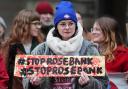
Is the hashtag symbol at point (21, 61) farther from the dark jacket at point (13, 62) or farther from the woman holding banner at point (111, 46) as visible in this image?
the woman holding banner at point (111, 46)

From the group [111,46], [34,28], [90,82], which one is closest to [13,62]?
[34,28]

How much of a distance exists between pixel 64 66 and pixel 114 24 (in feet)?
5.33

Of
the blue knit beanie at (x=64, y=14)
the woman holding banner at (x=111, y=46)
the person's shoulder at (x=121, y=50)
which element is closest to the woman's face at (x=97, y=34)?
the woman holding banner at (x=111, y=46)

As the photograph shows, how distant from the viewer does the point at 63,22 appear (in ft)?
24.7

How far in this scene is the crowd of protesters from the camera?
24.1 ft

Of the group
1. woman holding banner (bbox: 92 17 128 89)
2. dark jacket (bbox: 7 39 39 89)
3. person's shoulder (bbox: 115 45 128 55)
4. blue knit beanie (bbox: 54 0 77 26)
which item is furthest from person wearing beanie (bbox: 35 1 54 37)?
blue knit beanie (bbox: 54 0 77 26)

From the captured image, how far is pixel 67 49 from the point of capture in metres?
7.39

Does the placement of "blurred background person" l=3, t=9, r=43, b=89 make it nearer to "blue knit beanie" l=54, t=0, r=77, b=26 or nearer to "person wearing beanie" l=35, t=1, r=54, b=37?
"person wearing beanie" l=35, t=1, r=54, b=37

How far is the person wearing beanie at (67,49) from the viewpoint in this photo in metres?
7.28

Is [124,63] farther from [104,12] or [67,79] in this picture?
[104,12]

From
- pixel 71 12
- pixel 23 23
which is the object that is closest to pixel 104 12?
pixel 23 23

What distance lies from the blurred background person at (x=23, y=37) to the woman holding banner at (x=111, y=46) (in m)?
0.81

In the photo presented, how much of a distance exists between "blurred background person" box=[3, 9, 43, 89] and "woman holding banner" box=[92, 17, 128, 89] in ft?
2.66

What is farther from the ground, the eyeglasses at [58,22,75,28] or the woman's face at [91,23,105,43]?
the eyeglasses at [58,22,75,28]
